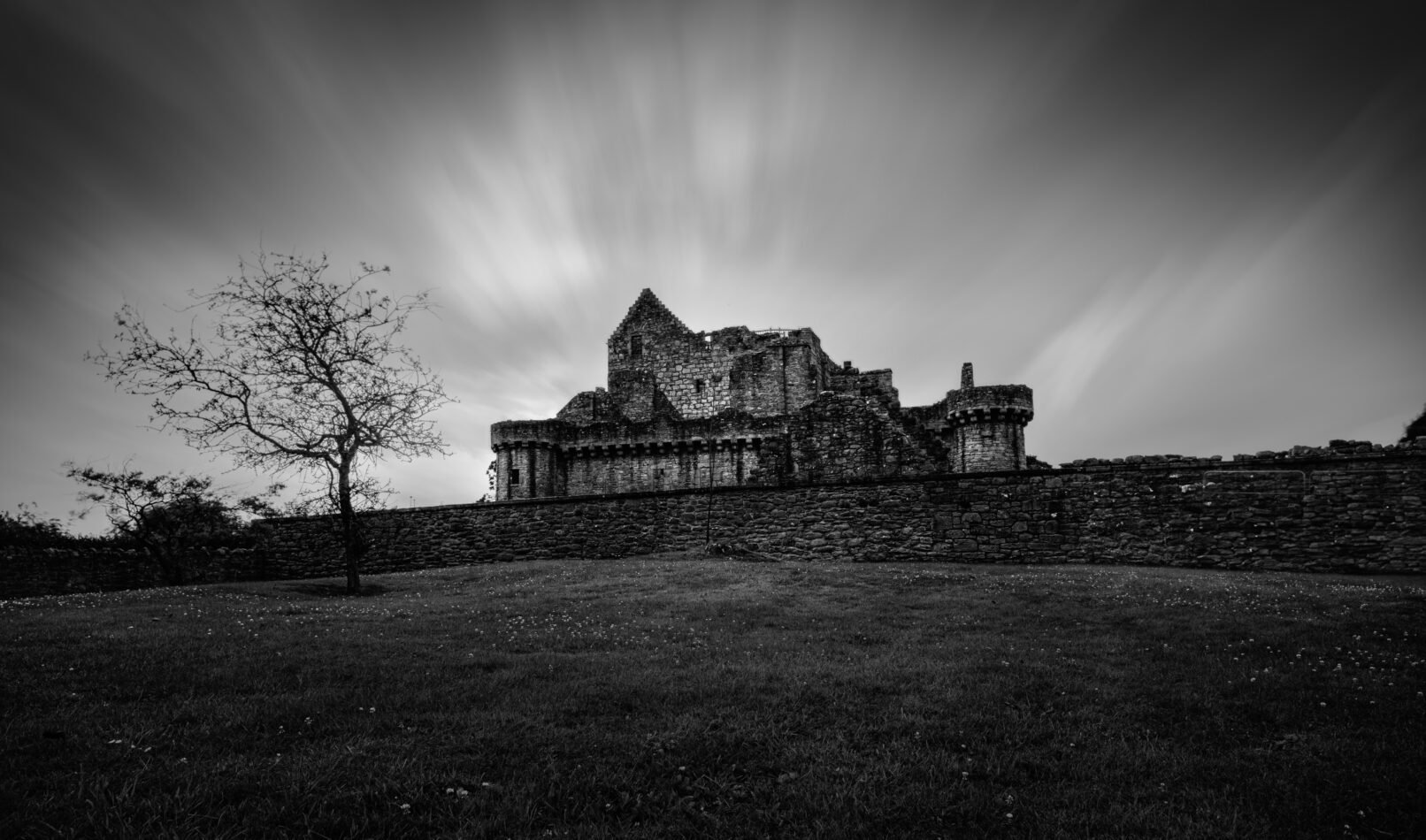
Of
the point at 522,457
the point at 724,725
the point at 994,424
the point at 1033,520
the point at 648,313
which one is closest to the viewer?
the point at 724,725

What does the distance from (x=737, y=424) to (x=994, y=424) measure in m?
14.2

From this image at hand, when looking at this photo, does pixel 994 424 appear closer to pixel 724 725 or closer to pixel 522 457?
pixel 522 457

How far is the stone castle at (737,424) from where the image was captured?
1051 inches

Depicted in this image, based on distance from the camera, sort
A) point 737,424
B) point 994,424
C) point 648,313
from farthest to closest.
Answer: point 648,313
point 737,424
point 994,424

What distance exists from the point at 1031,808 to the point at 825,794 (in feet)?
4.95

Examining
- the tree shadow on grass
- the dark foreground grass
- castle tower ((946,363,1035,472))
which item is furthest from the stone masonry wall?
castle tower ((946,363,1035,472))

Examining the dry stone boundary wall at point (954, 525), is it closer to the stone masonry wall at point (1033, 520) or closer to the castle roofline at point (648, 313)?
the stone masonry wall at point (1033, 520)

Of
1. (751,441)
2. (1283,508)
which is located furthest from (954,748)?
(751,441)

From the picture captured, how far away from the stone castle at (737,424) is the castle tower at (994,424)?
0.18ft

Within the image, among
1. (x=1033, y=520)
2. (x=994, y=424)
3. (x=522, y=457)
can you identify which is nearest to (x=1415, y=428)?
(x=994, y=424)

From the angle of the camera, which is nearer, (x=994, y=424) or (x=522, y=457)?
(x=994, y=424)

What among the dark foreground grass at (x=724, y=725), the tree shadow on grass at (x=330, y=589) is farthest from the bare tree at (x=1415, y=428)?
the tree shadow on grass at (x=330, y=589)

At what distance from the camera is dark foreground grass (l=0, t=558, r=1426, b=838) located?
16.5 ft

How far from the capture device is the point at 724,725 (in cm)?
668
